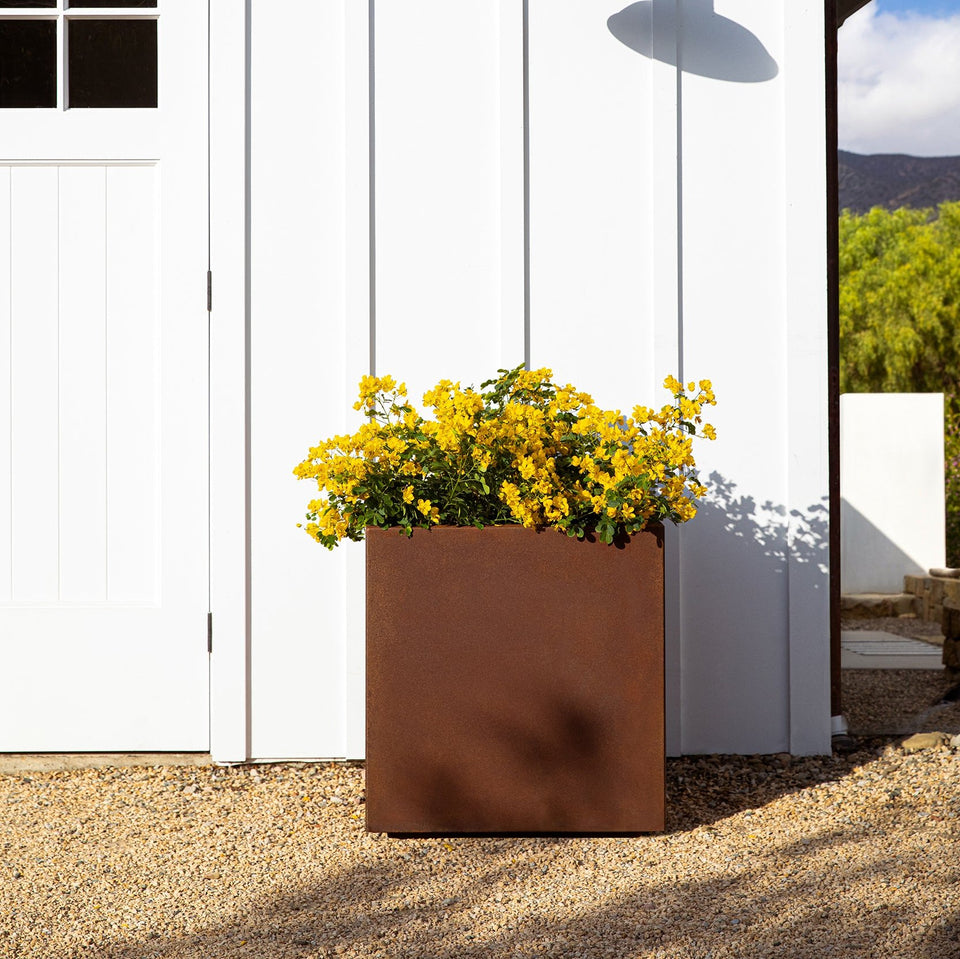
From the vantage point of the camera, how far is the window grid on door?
11.6ft

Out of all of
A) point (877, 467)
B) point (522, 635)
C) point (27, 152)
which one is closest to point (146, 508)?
point (27, 152)

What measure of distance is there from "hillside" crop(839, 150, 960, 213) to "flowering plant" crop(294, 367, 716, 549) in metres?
65.4

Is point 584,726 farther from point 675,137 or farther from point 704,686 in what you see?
point 675,137

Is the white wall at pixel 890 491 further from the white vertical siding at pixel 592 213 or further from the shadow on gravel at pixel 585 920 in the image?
the shadow on gravel at pixel 585 920

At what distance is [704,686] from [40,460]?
7.83 ft

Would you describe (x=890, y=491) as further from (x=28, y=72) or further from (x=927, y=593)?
(x=28, y=72)

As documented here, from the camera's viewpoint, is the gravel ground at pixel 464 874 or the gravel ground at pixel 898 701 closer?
the gravel ground at pixel 464 874

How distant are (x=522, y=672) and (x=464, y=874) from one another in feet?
1.74

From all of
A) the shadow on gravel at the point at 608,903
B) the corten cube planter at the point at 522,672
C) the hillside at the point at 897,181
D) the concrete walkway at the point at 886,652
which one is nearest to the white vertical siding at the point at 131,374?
the corten cube planter at the point at 522,672

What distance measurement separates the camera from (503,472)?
281 cm

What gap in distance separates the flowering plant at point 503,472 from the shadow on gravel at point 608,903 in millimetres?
848

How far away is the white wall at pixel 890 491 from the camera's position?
8844 millimetres

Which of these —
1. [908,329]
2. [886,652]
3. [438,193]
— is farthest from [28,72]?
[908,329]

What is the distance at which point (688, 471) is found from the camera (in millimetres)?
3508
